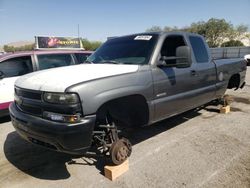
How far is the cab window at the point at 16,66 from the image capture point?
20.8 feet

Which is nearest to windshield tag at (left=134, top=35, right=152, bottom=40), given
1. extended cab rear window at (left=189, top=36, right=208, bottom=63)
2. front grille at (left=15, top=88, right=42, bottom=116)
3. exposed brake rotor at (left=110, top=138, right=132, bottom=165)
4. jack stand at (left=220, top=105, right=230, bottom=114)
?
extended cab rear window at (left=189, top=36, right=208, bottom=63)

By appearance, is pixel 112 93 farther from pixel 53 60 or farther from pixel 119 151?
pixel 53 60

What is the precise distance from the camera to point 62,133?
294 cm

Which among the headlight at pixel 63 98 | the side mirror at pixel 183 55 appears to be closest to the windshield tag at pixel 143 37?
the side mirror at pixel 183 55

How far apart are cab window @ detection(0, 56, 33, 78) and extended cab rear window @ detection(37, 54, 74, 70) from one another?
0.30 metres

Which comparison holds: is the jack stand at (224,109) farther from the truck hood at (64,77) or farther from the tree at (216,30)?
the tree at (216,30)

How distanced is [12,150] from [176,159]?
2865mm

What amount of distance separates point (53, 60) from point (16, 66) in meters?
1.06

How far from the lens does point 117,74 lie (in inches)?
136

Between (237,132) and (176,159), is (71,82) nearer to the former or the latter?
(176,159)

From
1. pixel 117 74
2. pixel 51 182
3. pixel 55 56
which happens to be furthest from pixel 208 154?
pixel 55 56

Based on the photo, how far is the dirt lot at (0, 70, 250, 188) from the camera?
3357mm

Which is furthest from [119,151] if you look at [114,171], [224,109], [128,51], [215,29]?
[215,29]

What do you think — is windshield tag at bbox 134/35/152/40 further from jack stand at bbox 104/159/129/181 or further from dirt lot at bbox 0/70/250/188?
jack stand at bbox 104/159/129/181
